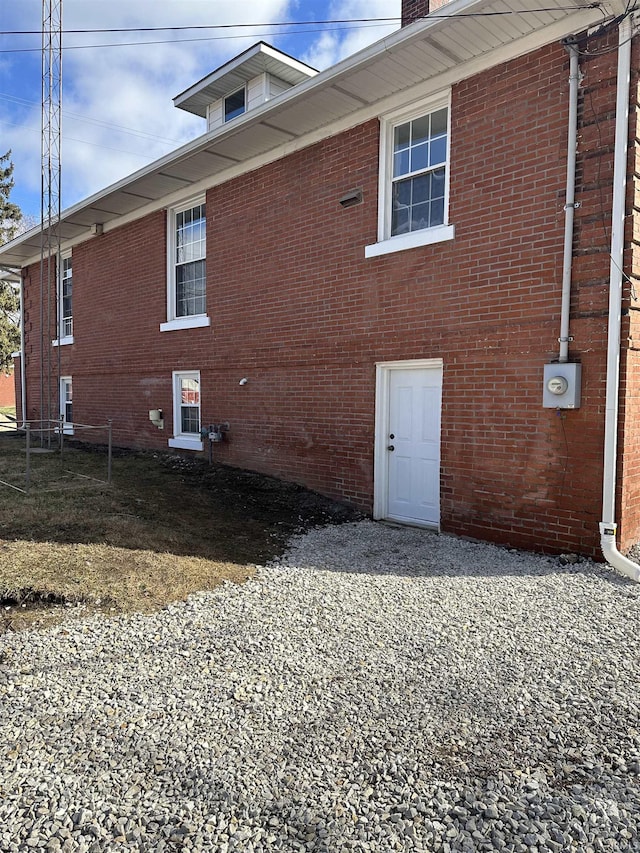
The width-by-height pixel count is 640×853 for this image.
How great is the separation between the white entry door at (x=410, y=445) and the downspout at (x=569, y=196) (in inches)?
64.5

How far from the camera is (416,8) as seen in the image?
8492 mm

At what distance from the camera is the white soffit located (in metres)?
5.76

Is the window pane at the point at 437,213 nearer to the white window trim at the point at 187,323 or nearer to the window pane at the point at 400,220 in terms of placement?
the window pane at the point at 400,220

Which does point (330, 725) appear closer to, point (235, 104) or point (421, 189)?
point (421, 189)

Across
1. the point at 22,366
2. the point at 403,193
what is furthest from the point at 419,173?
the point at 22,366

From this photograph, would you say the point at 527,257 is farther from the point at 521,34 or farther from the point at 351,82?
the point at 351,82

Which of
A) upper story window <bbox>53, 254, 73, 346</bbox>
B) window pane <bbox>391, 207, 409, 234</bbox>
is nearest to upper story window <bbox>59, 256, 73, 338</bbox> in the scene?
upper story window <bbox>53, 254, 73, 346</bbox>

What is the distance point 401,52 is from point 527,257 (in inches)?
104

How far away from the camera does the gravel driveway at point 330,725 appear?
7.50 ft

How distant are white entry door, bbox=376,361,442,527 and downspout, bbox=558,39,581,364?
5.37 feet

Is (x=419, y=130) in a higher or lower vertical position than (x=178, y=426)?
higher

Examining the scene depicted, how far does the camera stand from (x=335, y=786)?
2.52 metres

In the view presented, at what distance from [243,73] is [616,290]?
397 inches

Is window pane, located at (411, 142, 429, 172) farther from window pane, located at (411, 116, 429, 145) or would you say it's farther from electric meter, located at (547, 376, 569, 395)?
electric meter, located at (547, 376, 569, 395)
